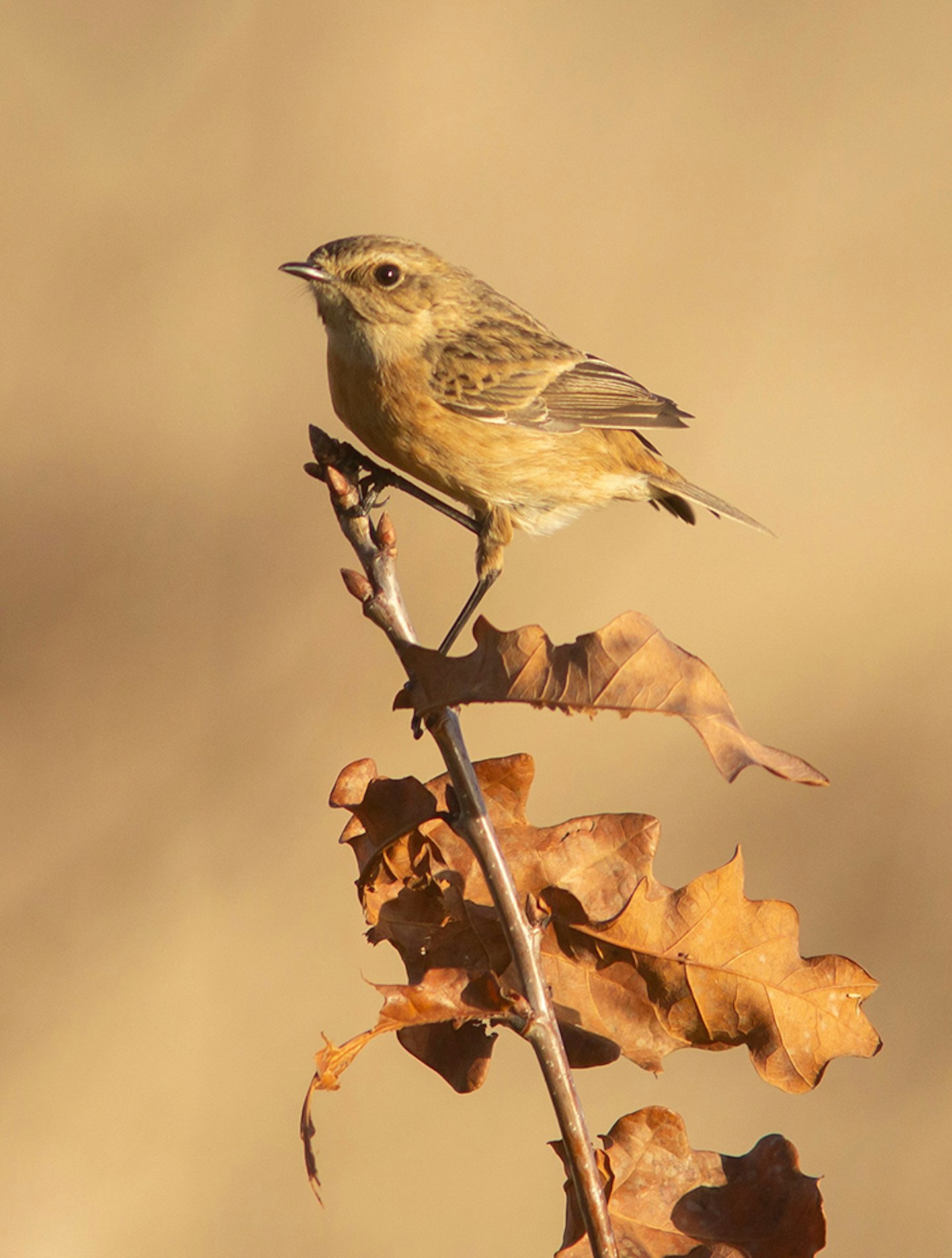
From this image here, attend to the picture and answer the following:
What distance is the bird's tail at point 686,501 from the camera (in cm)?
363

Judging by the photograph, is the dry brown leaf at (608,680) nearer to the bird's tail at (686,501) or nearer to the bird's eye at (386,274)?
the bird's eye at (386,274)

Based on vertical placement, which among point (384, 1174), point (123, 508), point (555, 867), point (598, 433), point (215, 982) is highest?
point (598, 433)

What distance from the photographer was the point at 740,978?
1.39 m

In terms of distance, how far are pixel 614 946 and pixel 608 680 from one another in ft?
1.27

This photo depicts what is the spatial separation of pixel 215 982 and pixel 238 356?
2.30m

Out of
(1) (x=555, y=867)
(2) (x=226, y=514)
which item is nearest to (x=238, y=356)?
(2) (x=226, y=514)

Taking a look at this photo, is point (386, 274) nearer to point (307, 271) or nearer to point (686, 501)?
point (307, 271)

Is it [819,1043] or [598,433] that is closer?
[819,1043]

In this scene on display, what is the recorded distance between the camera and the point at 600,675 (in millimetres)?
1185

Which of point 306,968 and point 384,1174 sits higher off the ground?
point 306,968

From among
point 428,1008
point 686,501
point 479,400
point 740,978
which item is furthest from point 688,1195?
point 686,501

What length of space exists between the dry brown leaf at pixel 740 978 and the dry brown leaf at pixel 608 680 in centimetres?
27

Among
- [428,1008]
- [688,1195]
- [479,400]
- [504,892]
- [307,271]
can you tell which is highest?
[307,271]

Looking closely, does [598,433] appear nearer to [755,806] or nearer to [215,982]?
[755,806]
